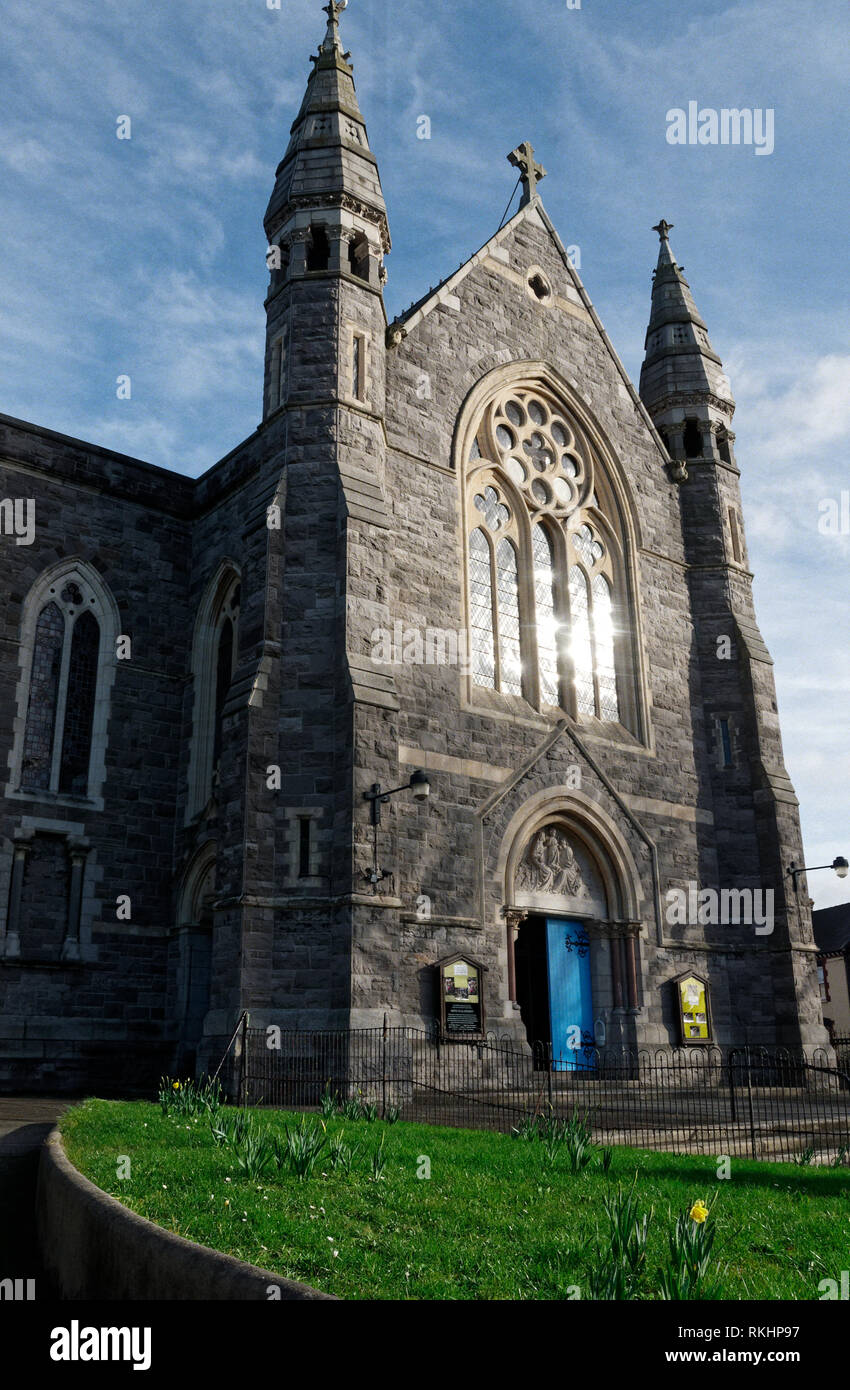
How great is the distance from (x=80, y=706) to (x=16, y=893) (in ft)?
12.1

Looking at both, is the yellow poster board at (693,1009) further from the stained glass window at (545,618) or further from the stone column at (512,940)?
the stained glass window at (545,618)

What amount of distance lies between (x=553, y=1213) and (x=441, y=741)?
1170 centimetres

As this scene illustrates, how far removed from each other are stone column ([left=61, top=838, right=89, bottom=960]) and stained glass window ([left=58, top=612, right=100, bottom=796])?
3.46 feet

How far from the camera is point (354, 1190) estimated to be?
6.76 m

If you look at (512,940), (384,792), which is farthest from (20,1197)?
(512,940)

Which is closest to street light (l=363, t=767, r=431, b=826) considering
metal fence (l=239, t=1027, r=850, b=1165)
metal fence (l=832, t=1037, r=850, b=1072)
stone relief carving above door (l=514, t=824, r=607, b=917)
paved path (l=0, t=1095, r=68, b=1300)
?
metal fence (l=239, t=1027, r=850, b=1165)

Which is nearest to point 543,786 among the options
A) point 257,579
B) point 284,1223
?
point 257,579

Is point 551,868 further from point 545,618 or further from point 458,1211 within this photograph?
point 458,1211

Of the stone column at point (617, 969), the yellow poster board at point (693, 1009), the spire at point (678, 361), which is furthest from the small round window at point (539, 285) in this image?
the yellow poster board at point (693, 1009)

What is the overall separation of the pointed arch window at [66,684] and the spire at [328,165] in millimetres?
7621

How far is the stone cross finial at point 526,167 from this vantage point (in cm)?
2445

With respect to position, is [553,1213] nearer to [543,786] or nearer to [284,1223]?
[284,1223]

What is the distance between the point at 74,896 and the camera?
18.5 meters

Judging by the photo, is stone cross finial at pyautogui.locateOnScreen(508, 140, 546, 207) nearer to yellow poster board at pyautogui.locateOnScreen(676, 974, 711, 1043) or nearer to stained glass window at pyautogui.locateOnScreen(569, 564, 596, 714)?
stained glass window at pyautogui.locateOnScreen(569, 564, 596, 714)
